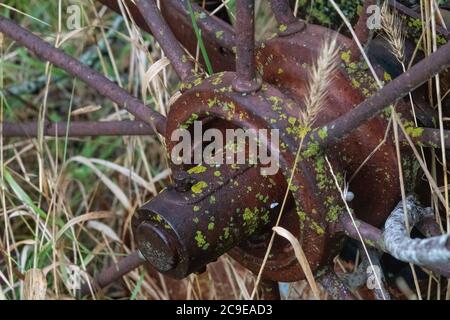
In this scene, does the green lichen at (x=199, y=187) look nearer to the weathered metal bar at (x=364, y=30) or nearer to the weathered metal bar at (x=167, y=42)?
the weathered metal bar at (x=167, y=42)

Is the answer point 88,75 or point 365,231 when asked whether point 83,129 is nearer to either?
point 88,75

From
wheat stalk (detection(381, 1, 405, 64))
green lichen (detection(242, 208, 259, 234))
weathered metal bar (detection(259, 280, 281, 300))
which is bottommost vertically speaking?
weathered metal bar (detection(259, 280, 281, 300))

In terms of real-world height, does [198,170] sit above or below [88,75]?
below

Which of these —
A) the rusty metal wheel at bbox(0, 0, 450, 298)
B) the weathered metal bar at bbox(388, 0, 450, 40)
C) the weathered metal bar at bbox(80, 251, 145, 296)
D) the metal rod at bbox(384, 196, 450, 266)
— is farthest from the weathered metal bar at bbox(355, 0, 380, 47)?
the weathered metal bar at bbox(80, 251, 145, 296)

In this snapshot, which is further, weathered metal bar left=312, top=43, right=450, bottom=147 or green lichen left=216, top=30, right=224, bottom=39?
green lichen left=216, top=30, right=224, bottom=39

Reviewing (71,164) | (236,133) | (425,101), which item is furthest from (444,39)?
(71,164)

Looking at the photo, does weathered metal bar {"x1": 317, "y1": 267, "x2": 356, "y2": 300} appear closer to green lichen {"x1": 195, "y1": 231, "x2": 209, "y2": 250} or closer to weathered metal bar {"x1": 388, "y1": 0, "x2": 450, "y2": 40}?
green lichen {"x1": 195, "y1": 231, "x2": 209, "y2": 250}

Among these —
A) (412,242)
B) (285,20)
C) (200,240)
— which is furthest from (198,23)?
(412,242)

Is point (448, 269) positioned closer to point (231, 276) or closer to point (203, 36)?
point (203, 36)
